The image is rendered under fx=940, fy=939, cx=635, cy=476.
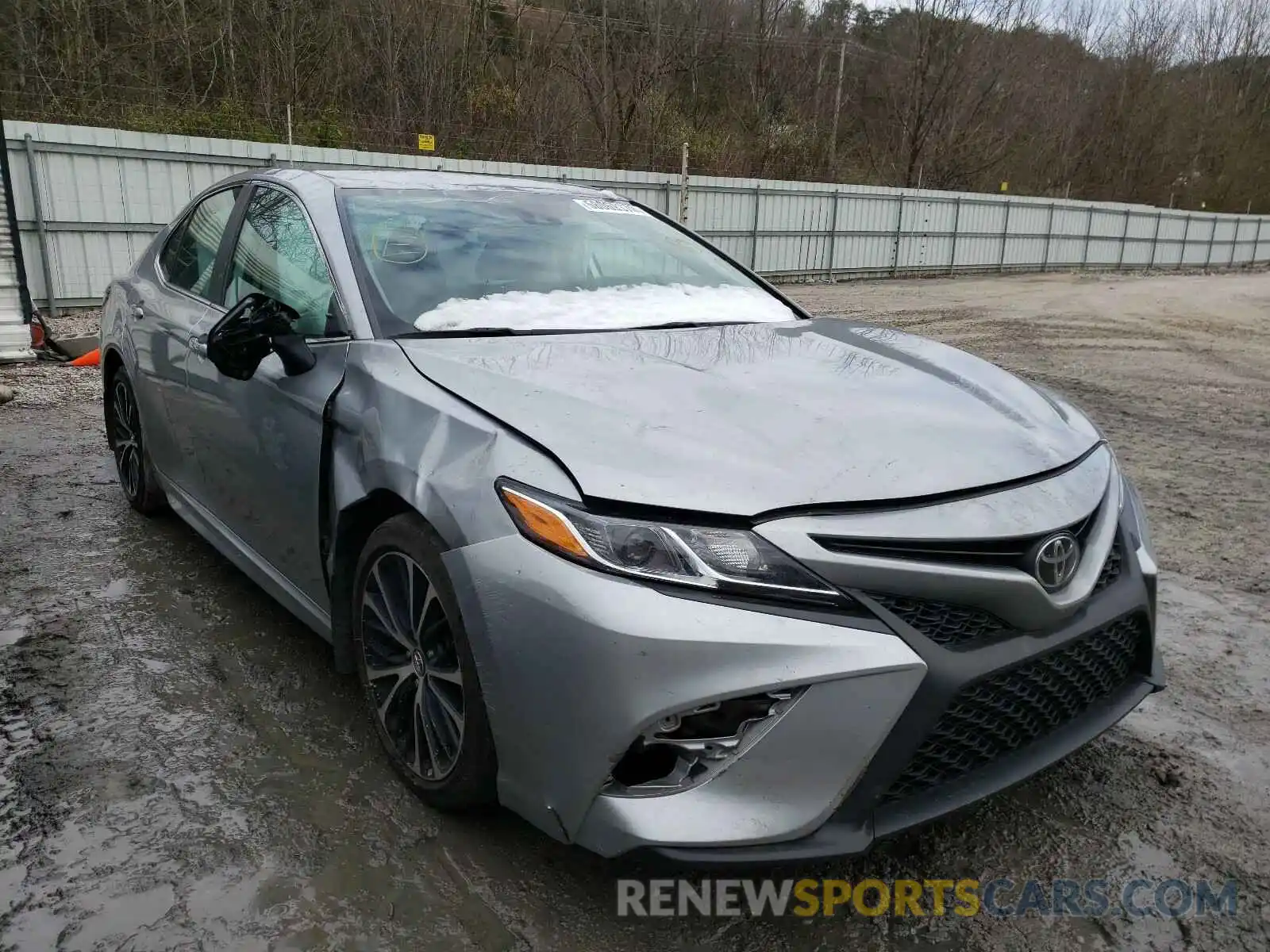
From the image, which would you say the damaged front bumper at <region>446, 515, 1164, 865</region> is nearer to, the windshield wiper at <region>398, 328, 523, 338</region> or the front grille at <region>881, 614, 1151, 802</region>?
the front grille at <region>881, 614, 1151, 802</region>

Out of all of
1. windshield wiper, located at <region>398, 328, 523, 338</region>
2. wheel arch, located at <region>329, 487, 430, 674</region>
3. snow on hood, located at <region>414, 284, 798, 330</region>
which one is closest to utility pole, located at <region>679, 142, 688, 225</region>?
snow on hood, located at <region>414, 284, 798, 330</region>

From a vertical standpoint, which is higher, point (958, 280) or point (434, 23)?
point (434, 23)

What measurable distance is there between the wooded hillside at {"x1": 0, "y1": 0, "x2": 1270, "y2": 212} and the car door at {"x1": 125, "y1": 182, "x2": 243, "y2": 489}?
46.3ft

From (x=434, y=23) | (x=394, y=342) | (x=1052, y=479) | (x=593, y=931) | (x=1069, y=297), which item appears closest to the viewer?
(x=593, y=931)

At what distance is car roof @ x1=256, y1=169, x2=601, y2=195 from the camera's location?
10.4 ft

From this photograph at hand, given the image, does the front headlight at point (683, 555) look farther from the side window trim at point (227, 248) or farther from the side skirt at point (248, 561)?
the side window trim at point (227, 248)

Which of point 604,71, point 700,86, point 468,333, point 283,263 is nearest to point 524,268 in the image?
point 468,333

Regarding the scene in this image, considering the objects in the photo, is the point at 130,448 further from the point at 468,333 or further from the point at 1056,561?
the point at 1056,561

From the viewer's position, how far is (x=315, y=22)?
21.2m

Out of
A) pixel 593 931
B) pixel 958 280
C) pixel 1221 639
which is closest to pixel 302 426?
pixel 593 931

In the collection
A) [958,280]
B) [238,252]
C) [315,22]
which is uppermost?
[315,22]

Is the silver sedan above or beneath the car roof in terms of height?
beneath

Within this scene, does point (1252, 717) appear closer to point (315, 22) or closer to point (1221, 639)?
point (1221, 639)

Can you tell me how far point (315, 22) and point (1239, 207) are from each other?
43.4 meters
